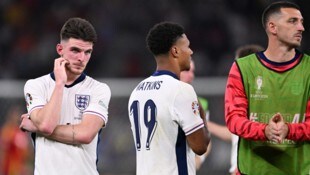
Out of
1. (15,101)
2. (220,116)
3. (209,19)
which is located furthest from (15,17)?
(220,116)

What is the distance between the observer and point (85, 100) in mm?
7461

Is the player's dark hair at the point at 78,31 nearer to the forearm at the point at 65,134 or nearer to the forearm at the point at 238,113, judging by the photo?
the forearm at the point at 65,134

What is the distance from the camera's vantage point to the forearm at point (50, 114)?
714 cm

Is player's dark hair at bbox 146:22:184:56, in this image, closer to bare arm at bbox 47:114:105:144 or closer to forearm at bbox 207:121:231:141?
bare arm at bbox 47:114:105:144

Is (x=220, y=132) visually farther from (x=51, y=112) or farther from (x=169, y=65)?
(x=51, y=112)

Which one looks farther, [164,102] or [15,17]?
[15,17]

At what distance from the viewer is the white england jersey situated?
22.5ft

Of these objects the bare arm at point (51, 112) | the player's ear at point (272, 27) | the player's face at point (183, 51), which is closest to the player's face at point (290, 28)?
the player's ear at point (272, 27)

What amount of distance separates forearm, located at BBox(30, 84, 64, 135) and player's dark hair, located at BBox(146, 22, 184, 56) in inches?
31.9

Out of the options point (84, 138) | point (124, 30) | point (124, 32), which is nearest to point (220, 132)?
point (84, 138)

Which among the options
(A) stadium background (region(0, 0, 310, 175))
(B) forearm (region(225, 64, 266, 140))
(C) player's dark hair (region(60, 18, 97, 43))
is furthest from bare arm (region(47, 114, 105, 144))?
(A) stadium background (region(0, 0, 310, 175))

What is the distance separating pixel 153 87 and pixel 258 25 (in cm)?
1187

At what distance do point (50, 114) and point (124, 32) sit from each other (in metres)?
11.6

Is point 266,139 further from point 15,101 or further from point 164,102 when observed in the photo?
point 15,101
